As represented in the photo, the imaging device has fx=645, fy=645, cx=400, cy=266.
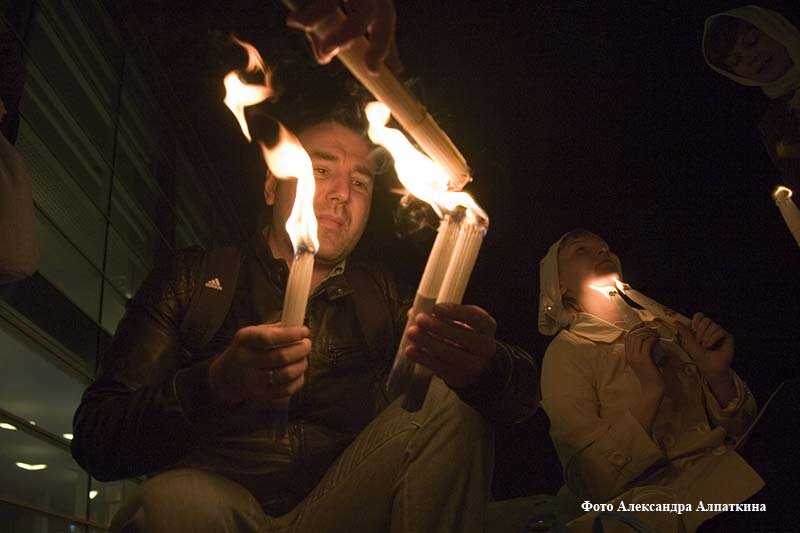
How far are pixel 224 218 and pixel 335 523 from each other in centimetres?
473

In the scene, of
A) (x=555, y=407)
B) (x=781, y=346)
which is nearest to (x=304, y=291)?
(x=555, y=407)

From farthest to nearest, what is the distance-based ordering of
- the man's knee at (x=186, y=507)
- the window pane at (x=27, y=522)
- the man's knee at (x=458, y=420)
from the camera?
the window pane at (x=27, y=522), the man's knee at (x=458, y=420), the man's knee at (x=186, y=507)

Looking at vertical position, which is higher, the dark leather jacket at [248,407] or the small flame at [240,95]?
the small flame at [240,95]

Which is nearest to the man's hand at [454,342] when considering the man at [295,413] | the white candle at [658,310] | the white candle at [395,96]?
the man at [295,413]

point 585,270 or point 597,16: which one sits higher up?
point 597,16

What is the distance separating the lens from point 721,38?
4.58 meters

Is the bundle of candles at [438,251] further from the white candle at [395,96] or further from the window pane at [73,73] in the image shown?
the window pane at [73,73]

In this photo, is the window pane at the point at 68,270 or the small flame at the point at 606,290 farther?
the small flame at the point at 606,290

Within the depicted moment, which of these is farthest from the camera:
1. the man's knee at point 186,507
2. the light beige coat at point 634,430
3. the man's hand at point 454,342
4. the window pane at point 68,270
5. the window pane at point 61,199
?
the window pane at point 68,270

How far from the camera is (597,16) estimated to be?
5.43 meters

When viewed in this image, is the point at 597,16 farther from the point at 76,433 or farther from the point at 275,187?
the point at 76,433

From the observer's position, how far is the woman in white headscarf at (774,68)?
A: 12.9 feet

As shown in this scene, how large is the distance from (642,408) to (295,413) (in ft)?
5.68

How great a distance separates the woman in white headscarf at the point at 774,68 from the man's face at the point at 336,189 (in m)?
2.61
